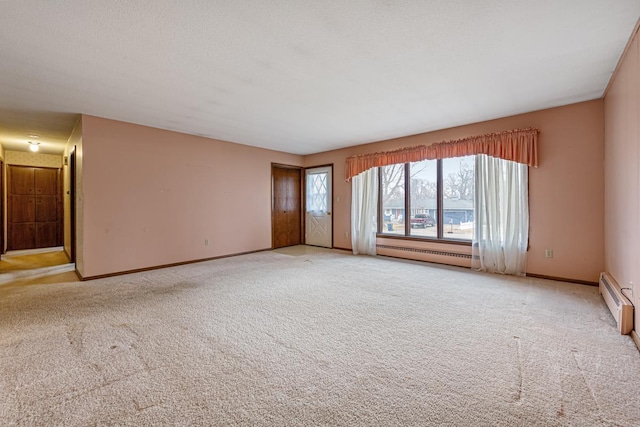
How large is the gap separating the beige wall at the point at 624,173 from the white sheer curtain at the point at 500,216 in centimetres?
90

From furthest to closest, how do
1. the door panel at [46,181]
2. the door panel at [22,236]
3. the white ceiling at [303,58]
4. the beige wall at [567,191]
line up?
the door panel at [46,181] < the door panel at [22,236] < the beige wall at [567,191] < the white ceiling at [303,58]

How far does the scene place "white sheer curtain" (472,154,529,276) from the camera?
4.21 m

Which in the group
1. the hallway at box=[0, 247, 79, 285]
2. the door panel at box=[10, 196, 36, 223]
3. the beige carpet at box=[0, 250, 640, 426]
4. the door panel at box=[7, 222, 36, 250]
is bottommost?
the beige carpet at box=[0, 250, 640, 426]

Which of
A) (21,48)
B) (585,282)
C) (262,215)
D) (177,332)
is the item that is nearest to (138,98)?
(21,48)

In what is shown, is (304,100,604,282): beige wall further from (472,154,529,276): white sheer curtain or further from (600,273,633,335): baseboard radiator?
(600,273,633,335): baseboard radiator

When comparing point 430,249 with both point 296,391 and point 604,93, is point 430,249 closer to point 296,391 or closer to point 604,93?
point 604,93

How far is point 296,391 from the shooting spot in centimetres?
167

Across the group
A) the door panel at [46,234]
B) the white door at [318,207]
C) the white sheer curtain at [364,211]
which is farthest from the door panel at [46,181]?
the white sheer curtain at [364,211]

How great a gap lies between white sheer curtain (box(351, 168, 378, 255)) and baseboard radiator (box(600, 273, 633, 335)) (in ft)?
11.6

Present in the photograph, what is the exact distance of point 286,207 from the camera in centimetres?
727

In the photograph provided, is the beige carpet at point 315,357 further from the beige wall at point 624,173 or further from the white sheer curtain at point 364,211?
the white sheer curtain at point 364,211

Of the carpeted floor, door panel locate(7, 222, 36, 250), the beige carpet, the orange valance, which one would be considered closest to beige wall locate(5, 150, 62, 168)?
door panel locate(7, 222, 36, 250)

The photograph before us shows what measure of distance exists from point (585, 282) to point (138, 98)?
6.26 meters

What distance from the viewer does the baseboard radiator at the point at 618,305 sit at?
7.71ft
